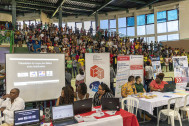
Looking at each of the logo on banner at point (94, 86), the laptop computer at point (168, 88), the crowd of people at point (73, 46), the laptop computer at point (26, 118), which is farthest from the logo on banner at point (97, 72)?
the laptop computer at point (26, 118)

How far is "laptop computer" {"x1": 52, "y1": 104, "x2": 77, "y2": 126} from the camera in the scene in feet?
8.08

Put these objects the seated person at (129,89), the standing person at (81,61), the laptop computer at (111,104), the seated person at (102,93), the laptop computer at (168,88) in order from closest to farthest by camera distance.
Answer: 1. the laptop computer at (111,104)
2. the seated person at (102,93)
3. the seated person at (129,89)
4. the laptop computer at (168,88)
5. the standing person at (81,61)

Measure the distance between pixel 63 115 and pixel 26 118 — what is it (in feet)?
1.94

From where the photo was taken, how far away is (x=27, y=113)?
7.74 ft

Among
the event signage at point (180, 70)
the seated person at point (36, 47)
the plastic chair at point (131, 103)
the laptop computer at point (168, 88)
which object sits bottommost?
the plastic chair at point (131, 103)

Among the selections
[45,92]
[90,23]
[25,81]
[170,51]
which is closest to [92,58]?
[45,92]

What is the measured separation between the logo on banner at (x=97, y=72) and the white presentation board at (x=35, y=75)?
43.5 inches

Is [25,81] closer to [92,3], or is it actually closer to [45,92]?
[45,92]

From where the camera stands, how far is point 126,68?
5824 millimetres

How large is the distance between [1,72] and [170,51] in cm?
1313

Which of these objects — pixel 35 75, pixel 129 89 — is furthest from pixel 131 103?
pixel 35 75

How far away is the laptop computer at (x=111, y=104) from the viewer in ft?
9.67

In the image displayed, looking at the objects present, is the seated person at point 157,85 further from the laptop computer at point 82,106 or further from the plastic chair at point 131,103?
the laptop computer at point 82,106

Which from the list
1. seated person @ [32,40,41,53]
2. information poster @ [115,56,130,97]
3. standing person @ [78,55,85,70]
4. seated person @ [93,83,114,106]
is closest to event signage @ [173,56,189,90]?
information poster @ [115,56,130,97]
